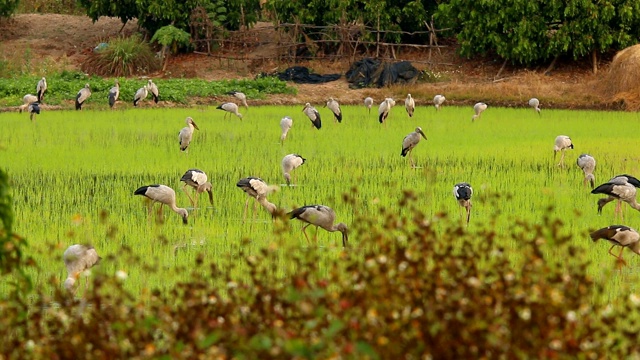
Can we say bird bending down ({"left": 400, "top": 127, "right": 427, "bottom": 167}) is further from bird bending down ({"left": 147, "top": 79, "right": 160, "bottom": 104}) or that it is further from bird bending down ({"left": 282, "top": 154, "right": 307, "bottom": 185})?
bird bending down ({"left": 147, "top": 79, "right": 160, "bottom": 104})

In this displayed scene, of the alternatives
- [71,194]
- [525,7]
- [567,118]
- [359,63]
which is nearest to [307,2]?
[359,63]

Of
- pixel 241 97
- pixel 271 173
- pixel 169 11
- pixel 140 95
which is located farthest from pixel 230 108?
pixel 169 11

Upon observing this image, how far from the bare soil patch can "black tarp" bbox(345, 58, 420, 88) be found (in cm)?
43

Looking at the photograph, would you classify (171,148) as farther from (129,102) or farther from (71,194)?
(129,102)

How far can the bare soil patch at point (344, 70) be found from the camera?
30.0 m

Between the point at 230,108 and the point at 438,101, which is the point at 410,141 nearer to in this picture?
the point at 230,108

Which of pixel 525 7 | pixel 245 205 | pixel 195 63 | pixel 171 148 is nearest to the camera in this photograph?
pixel 245 205

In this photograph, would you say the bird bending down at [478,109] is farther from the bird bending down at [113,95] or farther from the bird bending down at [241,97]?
the bird bending down at [113,95]

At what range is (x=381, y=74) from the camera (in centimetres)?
3244

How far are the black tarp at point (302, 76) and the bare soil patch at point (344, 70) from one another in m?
0.28

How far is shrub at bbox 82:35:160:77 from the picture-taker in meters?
34.2

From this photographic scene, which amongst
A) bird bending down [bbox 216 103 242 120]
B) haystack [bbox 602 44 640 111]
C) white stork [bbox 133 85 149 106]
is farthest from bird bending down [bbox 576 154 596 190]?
white stork [bbox 133 85 149 106]

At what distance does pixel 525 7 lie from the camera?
1220 inches

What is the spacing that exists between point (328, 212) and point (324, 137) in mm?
11632
